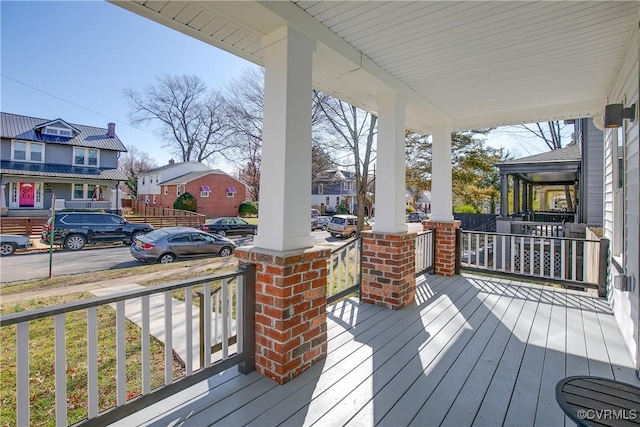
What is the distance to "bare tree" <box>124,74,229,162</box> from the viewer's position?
78.0ft

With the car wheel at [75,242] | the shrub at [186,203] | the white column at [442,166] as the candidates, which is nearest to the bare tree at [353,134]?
the white column at [442,166]

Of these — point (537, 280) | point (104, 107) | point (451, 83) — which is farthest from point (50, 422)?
point (104, 107)

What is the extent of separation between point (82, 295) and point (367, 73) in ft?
21.1

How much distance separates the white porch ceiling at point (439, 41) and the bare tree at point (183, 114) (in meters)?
21.0

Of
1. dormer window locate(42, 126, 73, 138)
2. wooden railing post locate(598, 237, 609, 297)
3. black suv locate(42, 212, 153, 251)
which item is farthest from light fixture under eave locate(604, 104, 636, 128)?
dormer window locate(42, 126, 73, 138)

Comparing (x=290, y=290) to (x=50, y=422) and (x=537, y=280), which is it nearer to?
(x=50, y=422)

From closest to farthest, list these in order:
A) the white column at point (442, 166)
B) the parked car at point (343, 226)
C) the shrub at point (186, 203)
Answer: the white column at point (442, 166), the parked car at point (343, 226), the shrub at point (186, 203)

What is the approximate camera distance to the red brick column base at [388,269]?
3.84 m

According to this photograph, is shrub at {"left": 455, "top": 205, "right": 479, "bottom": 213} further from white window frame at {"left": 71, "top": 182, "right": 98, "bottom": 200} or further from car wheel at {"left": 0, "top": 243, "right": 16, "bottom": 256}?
white window frame at {"left": 71, "top": 182, "right": 98, "bottom": 200}

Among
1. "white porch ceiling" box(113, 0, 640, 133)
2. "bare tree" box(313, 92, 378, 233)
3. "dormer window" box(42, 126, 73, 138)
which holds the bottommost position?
"white porch ceiling" box(113, 0, 640, 133)

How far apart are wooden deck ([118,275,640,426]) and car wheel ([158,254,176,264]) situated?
7638 millimetres

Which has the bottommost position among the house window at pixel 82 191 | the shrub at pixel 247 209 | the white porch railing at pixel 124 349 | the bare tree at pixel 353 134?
the white porch railing at pixel 124 349

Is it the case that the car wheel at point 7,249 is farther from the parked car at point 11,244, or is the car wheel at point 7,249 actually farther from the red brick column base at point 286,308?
the red brick column base at point 286,308

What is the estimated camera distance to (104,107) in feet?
63.7
